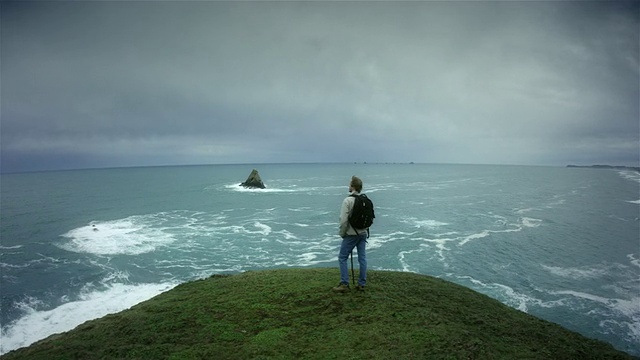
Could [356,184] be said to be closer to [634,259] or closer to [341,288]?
[341,288]

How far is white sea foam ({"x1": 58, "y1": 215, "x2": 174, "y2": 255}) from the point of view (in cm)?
3281

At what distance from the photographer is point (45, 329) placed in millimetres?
18094

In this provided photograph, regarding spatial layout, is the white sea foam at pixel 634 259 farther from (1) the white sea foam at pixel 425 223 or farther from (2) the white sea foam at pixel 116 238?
(2) the white sea foam at pixel 116 238

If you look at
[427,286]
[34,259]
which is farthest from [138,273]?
[427,286]

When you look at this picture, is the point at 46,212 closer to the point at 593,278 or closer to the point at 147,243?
the point at 147,243

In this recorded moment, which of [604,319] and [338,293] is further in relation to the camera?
[604,319]

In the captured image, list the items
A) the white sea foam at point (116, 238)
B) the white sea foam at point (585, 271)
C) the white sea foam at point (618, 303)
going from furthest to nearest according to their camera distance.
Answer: the white sea foam at point (116, 238), the white sea foam at point (585, 271), the white sea foam at point (618, 303)

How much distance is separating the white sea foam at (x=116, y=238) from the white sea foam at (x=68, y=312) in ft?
30.9

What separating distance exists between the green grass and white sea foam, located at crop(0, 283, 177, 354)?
1160 centimetres

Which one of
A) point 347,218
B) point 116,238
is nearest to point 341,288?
point 347,218

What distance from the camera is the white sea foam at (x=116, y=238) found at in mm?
32812

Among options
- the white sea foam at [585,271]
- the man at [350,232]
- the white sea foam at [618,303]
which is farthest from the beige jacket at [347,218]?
the white sea foam at [585,271]

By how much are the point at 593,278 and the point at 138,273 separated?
36.3 meters

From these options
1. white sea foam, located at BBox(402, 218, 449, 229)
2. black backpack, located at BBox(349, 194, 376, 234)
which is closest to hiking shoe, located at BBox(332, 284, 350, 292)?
black backpack, located at BBox(349, 194, 376, 234)
